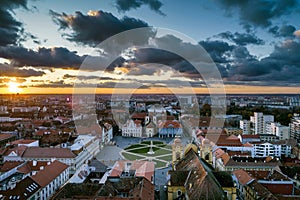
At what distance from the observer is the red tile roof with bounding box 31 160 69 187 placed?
2372 cm

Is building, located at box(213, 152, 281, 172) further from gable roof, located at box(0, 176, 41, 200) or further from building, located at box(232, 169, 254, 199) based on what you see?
gable roof, located at box(0, 176, 41, 200)

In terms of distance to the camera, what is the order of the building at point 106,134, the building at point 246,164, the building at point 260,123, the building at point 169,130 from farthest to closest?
the building at point 260,123
the building at point 169,130
the building at point 106,134
the building at point 246,164

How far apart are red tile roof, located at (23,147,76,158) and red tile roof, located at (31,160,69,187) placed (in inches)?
168

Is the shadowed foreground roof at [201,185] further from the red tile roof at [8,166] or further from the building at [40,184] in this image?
the red tile roof at [8,166]

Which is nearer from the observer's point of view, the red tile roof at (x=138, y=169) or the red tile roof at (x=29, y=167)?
the red tile roof at (x=138, y=169)

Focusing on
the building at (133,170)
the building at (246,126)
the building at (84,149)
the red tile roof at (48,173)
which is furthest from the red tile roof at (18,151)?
the building at (246,126)

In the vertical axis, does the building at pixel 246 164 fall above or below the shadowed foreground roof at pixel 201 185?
below

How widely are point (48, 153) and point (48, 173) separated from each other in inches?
316

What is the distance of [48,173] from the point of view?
2580 cm

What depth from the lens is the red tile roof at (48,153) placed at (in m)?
32.9

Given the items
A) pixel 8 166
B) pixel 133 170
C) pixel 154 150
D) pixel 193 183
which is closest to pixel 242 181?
pixel 193 183

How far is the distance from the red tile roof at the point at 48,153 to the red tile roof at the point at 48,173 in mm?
4275

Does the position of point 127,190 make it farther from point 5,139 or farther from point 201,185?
point 5,139

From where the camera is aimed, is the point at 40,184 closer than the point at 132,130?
Yes
